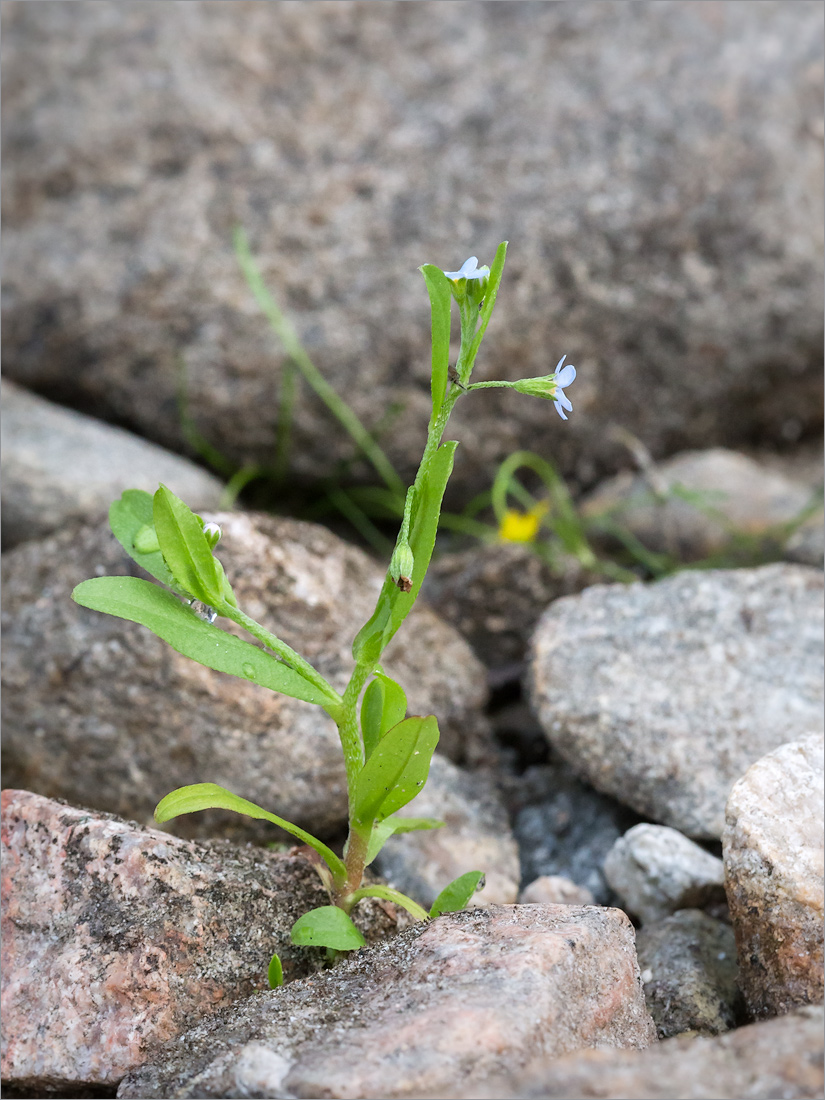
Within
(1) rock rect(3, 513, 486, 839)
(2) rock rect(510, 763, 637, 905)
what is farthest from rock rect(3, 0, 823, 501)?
(2) rock rect(510, 763, 637, 905)

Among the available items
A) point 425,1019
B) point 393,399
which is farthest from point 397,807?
point 393,399

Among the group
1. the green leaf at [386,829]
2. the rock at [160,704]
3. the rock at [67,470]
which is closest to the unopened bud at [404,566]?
the green leaf at [386,829]

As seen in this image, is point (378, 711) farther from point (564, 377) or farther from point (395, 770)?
point (564, 377)

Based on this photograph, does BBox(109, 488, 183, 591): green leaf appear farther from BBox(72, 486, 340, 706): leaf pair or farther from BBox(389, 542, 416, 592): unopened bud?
BBox(389, 542, 416, 592): unopened bud

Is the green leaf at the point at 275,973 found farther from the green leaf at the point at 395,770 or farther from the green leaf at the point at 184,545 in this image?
the green leaf at the point at 184,545

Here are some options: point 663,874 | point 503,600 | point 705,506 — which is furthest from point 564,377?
point 705,506
